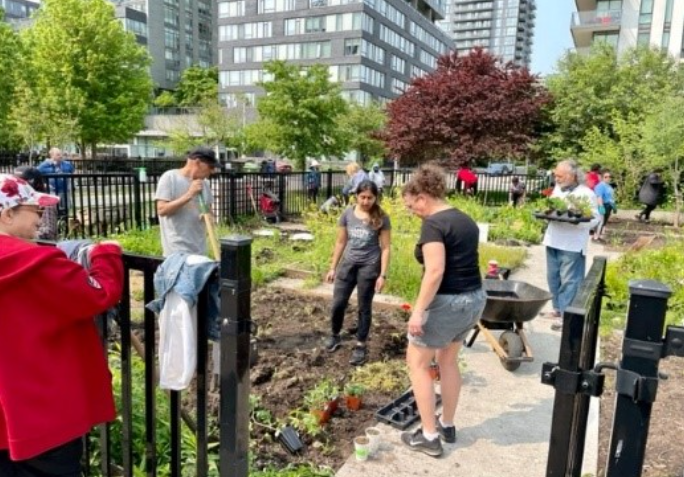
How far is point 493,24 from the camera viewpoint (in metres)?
199

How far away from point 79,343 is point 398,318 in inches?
182

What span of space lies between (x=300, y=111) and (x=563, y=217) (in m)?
17.2

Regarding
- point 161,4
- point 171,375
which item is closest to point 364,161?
point 171,375

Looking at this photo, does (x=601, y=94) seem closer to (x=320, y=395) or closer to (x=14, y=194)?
(x=320, y=395)

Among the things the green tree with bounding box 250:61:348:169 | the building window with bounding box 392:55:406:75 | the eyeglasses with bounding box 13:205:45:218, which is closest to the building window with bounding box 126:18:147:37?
the building window with bounding box 392:55:406:75

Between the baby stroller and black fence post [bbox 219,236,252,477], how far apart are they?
37.7ft

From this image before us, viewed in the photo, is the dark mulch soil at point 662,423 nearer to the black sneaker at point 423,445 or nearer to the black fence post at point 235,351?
the black sneaker at point 423,445

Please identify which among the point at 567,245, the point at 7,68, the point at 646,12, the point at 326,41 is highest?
the point at 326,41

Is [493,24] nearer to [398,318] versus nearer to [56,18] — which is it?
[56,18]

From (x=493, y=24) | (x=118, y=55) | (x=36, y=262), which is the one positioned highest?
(x=493, y=24)

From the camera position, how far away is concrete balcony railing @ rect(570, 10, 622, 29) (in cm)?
3672

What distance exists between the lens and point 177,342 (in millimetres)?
1957

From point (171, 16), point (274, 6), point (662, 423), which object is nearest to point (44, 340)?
point (662, 423)

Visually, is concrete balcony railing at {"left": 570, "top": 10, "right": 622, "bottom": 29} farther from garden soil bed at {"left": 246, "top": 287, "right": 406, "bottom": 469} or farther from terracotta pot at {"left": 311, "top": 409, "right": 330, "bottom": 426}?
terracotta pot at {"left": 311, "top": 409, "right": 330, "bottom": 426}
